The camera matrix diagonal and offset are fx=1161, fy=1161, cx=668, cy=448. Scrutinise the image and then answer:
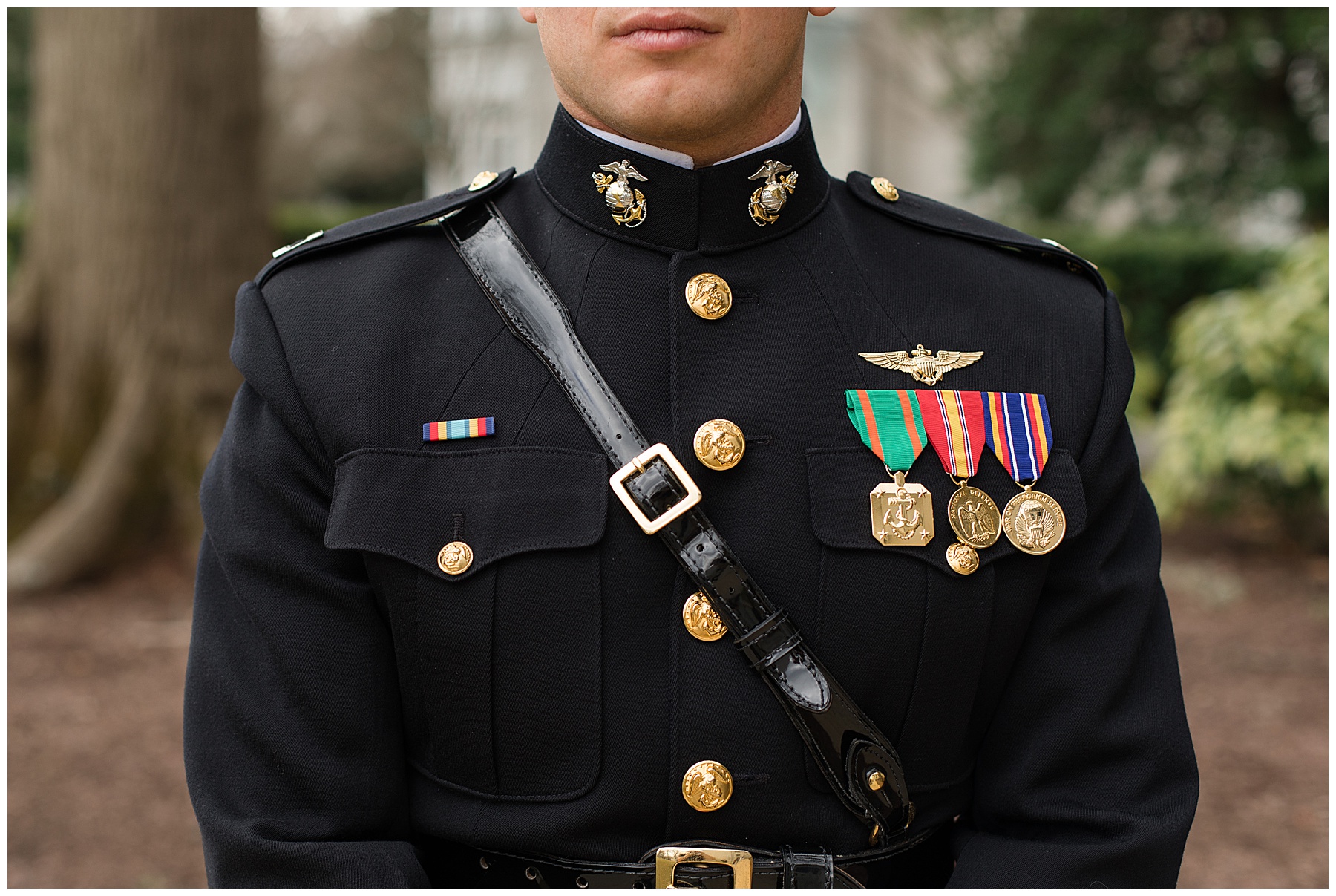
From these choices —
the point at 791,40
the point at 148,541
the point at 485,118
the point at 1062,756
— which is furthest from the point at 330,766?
the point at 485,118

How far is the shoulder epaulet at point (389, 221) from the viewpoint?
1573 millimetres

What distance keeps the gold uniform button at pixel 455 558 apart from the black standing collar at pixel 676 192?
466 millimetres

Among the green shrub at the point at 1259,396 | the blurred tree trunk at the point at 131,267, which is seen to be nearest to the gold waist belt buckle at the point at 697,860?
the blurred tree trunk at the point at 131,267

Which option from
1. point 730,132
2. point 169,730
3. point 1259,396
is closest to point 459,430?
point 730,132

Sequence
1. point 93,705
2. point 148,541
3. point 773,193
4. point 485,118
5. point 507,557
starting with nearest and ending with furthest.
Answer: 1. point 507,557
2. point 773,193
3. point 93,705
4. point 148,541
5. point 485,118

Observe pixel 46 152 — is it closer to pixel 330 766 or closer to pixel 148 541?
pixel 148 541

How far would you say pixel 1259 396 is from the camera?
5.81 meters

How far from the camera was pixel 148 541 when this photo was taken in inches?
215

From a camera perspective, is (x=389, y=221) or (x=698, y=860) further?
(x=389, y=221)

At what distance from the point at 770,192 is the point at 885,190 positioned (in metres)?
0.29

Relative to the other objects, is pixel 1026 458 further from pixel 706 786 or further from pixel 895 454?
pixel 706 786

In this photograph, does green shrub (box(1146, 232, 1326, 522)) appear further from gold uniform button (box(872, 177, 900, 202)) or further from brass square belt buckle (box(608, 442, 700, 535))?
brass square belt buckle (box(608, 442, 700, 535))

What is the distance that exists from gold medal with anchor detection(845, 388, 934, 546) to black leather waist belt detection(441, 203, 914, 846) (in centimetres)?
18

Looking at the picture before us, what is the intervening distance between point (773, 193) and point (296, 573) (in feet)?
2.56
